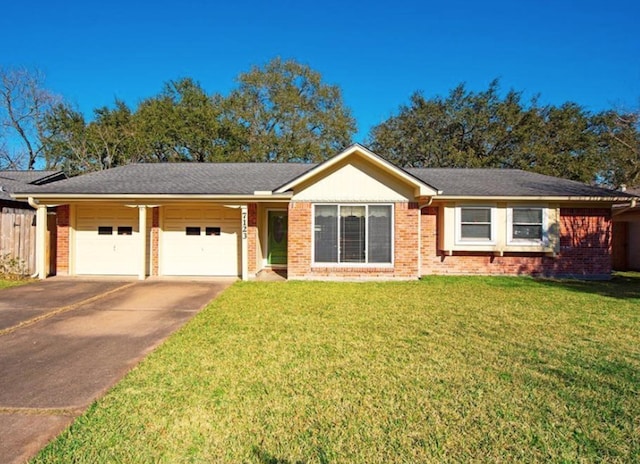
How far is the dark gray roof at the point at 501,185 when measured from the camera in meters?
11.4

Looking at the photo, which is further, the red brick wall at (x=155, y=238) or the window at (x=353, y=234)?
the red brick wall at (x=155, y=238)

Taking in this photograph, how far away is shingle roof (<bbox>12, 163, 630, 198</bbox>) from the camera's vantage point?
36.5 feet

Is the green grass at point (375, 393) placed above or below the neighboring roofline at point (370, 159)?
below

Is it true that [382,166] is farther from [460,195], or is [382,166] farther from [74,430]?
[74,430]

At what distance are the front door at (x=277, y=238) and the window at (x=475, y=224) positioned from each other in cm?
570

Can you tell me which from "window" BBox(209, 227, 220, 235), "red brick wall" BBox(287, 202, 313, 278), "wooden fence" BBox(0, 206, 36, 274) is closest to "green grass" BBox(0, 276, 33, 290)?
"wooden fence" BBox(0, 206, 36, 274)

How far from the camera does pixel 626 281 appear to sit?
11336 millimetres

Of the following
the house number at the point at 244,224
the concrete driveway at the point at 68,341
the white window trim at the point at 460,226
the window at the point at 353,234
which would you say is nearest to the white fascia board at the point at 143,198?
the house number at the point at 244,224

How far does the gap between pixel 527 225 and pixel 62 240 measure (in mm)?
14321

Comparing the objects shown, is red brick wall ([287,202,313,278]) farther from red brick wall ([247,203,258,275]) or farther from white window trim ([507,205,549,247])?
white window trim ([507,205,549,247])

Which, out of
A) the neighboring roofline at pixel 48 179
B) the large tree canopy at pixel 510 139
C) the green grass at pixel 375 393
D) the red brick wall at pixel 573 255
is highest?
the large tree canopy at pixel 510 139

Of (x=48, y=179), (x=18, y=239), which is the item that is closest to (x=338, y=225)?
(x=18, y=239)

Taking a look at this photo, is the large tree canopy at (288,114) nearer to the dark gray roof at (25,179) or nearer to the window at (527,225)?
the dark gray roof at (25,179)

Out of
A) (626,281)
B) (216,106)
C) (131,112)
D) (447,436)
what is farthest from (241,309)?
(131,112)
